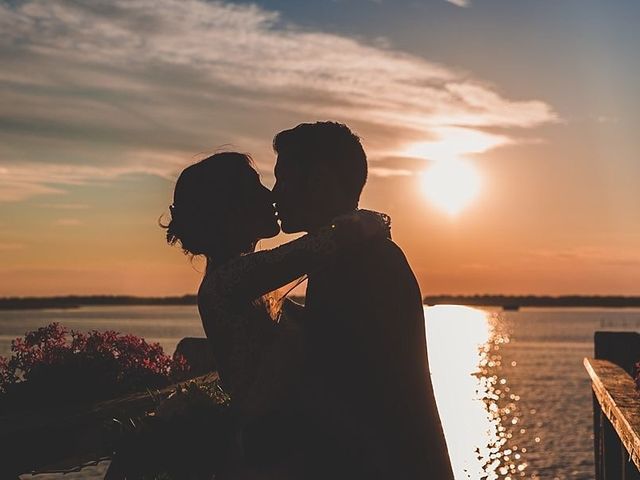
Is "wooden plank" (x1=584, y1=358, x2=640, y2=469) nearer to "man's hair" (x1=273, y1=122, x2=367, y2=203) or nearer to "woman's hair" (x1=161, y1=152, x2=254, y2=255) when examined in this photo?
"man's hair" (x1=273, y1=122, x2=367, y2=203)

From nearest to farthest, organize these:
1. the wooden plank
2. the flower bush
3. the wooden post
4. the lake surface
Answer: the wooden plank < the flower bush < the wooden post < the lake surface

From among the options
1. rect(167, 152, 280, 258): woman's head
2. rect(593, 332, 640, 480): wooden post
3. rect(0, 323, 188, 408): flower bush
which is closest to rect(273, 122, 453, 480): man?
rect(167, 152, 280, 258): woman's head

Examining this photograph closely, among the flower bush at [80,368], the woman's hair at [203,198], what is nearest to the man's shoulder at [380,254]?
the woman's hair at [203,198]

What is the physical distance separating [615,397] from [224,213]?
5363 millimetres

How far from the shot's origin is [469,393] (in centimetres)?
10312

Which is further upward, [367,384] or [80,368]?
[367,384]

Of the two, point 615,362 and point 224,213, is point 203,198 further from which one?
point 615,362

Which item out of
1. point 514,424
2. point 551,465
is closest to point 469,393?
point 514,424

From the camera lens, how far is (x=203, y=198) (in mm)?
5320

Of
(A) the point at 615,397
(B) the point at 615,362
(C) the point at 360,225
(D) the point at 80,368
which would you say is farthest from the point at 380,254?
(B) the point at 615,362

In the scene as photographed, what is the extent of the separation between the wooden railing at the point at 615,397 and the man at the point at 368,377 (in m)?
3.50

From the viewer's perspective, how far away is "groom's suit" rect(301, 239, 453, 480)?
468 cm

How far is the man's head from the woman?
0.63ft

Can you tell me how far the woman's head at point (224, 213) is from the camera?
5.30 meters
